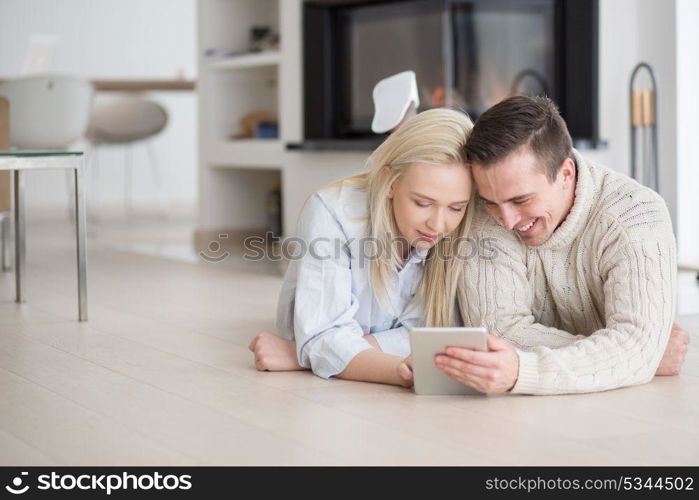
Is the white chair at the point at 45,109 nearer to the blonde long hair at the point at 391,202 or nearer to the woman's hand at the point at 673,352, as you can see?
the blonde long hair at the point at 391,202

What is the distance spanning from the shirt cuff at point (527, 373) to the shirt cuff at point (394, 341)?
15.6 inches

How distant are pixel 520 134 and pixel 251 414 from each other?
2.18ft

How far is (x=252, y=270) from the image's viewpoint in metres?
4.07

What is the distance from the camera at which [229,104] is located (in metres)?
5.02

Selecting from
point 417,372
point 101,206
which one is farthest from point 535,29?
point 101,206

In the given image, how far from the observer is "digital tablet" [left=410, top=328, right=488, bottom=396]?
5.74 ft

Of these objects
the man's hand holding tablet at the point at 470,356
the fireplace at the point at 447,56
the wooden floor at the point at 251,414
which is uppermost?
the fireplace at the point at 447,56

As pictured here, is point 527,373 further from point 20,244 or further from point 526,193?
point 20,244

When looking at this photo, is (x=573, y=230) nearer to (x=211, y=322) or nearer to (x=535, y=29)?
(x=211, y=322)

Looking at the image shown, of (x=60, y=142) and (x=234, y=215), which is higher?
(x=60, y=142)

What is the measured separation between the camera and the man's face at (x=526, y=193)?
6.10ft

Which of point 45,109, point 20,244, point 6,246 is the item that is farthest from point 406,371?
point 45,109

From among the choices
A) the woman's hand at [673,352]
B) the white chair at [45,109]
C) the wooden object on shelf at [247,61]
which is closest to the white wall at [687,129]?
the wooden object on shelf at [247,61]
